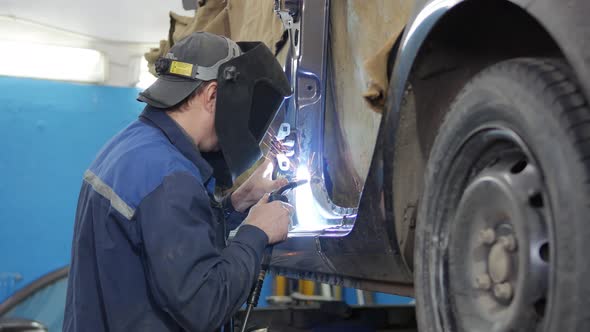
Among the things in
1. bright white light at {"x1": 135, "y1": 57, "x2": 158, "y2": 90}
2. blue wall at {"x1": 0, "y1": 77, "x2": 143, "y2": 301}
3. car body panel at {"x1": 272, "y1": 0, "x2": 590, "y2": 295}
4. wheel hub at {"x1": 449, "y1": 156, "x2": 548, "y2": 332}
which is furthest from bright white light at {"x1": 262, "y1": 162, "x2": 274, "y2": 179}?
bright white light at {"x1": 135, "y1": 57, "x2": 158, "y2": 90}

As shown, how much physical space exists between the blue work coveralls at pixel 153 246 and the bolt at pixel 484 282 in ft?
2.27

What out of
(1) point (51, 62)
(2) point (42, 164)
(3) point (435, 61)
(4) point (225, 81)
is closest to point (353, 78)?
(4) point (225, 81)

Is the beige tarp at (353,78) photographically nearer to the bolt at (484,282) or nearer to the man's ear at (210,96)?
the man's ear at (210,96)

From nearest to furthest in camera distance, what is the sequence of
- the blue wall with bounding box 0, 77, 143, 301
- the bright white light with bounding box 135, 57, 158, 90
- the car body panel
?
the car body panel → the blue wall with bounding box 0, 77, 143, 301 → the bright white light with bounding box 135, 57, 158, 90

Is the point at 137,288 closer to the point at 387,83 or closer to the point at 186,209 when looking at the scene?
the point at 186,209

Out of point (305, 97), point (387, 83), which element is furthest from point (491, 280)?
point (305, 97)

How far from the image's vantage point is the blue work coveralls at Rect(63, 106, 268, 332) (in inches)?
62.1

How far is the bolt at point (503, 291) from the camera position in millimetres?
1072

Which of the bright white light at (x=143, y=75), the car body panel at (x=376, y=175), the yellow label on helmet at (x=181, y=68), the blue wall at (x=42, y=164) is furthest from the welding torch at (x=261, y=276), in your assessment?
the bright white light at (x=143, y=75)

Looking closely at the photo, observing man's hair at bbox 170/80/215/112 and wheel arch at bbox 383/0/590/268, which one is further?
man's hair at bbox 170/80/215/112

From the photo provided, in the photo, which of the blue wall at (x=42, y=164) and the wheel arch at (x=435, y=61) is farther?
the blue wall at (x=42, y=164)

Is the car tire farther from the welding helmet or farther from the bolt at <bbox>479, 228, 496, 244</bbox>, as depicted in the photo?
the welding helmet

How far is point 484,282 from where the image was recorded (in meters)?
1.15

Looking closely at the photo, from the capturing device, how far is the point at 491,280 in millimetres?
1138
